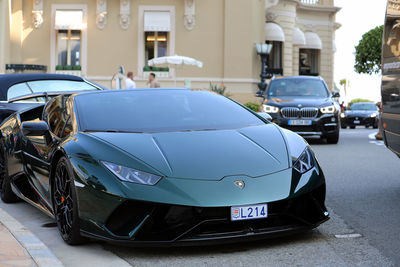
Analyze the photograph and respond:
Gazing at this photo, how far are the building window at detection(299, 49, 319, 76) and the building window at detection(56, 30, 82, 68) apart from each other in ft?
56.3

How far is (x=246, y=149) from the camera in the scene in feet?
16.7

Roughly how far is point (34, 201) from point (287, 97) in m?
11.3

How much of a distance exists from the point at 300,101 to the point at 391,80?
30.1 ft

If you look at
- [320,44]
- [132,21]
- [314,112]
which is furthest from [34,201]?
[320,44]

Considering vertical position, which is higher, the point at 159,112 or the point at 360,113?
the point at 159,112

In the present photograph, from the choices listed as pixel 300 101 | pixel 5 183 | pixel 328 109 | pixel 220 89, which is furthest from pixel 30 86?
pixel 220 89

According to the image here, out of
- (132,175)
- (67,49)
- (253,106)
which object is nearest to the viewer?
(132,175)

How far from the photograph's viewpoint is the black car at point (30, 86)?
359 inches

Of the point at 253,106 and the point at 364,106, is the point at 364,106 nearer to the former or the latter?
the point at 364,106

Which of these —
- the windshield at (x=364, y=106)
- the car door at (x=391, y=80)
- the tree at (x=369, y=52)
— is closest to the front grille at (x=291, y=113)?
the car door at (x=391, y=80)

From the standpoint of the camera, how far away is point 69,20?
3231 cm

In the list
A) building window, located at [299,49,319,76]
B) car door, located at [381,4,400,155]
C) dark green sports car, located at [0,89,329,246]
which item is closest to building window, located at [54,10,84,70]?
building window, located at [299,49,319,76]

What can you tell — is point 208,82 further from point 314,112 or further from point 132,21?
point 314,112

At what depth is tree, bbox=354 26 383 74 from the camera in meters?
46.6
